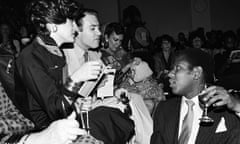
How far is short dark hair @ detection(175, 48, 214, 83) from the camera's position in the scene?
2402 millimetres

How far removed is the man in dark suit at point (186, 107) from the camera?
2.26 metres

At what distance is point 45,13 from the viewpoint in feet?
4.99

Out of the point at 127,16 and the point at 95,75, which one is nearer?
the point at 95,75

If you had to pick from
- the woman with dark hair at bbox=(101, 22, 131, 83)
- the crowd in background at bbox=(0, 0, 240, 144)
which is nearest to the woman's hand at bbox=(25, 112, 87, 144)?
the crowd in background at bbox=(0, 0, 240, 144)

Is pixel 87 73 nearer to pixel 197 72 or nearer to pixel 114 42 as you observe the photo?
pixel 197 72

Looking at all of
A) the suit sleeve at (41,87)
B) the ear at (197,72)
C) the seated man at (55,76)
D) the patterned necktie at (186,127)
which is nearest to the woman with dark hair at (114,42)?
the ear at (197,72)

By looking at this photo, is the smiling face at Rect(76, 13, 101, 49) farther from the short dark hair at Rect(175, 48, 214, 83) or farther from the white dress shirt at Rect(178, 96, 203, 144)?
the white dress shirt at Rect(178, 96, 203, 144)

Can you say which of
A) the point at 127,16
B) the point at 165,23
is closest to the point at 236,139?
the point at 127,16

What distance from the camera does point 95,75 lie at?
4.54 ft

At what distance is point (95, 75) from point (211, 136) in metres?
1.06

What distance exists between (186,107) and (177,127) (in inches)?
6.2

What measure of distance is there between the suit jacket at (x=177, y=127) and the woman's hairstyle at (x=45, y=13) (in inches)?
43.4

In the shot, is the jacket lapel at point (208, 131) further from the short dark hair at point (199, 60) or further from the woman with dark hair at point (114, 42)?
the woman with dark hair at point (114, 42)

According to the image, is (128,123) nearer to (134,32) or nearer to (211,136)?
(211,136)
